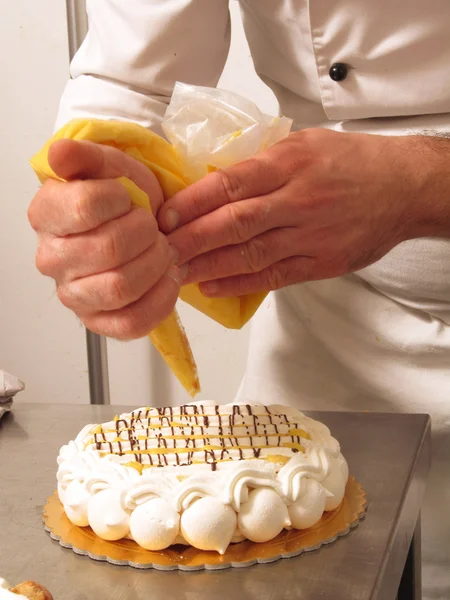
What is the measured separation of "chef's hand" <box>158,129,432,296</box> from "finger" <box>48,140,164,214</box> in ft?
0.10

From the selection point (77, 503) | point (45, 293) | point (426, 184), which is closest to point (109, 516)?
point (77, 503)

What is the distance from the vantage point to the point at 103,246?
2.78 feet

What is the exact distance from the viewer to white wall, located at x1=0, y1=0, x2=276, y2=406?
229cm

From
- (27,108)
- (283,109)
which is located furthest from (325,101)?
(27,108)

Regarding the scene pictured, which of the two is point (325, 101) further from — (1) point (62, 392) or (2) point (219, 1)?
(1) point (62, 392)

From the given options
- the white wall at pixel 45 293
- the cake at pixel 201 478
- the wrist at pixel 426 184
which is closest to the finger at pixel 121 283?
the cake at pixel 201 478

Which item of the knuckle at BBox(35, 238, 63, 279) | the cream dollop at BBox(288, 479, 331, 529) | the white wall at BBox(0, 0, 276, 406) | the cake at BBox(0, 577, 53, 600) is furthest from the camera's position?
the white wall at BBox(0, 0, 276, 406)

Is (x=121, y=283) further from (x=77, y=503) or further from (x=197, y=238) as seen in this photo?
(x=77, y=503)

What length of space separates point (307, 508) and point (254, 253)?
30cm

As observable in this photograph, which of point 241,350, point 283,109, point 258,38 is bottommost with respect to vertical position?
point 241,350

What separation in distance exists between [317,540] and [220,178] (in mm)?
418

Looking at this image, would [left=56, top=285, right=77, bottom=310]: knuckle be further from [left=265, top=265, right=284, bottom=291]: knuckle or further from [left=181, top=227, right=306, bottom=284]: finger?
[left=265, top=265, right=284, bottom=291]: knuckle

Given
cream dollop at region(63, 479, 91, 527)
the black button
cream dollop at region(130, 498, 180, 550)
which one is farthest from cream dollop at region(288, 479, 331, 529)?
the black button

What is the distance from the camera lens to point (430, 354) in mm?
1296
